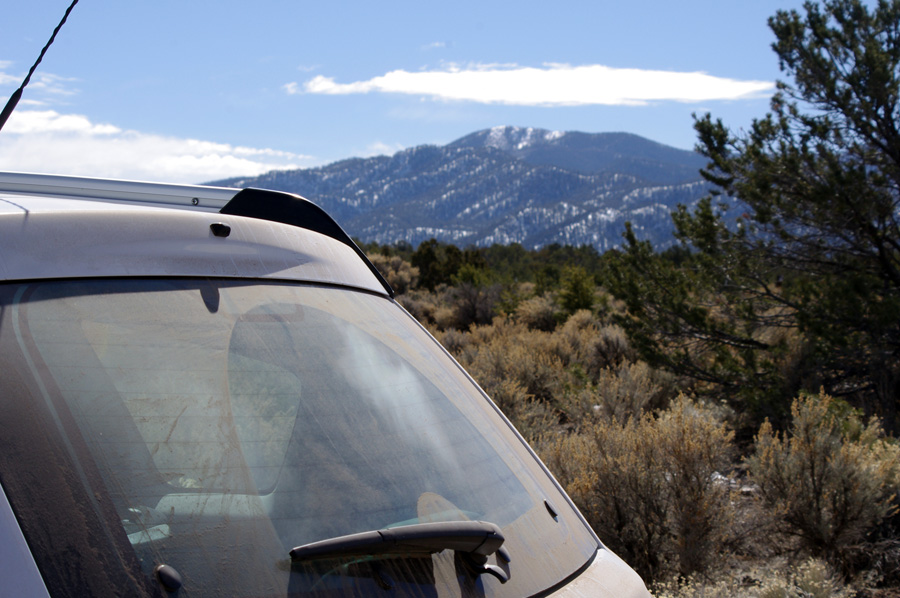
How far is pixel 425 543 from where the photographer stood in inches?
45.1

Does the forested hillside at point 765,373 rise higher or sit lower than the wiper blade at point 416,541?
lower

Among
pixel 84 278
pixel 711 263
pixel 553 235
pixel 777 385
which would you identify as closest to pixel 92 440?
pixel 84 278

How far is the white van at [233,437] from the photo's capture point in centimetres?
97

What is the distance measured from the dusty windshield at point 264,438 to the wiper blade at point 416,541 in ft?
0.07

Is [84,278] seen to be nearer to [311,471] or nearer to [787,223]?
[311,471]

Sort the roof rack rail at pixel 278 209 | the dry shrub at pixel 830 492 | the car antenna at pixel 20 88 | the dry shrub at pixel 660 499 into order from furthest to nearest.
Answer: the dry shrub at pixel 830 492 → the dry shrub at pixel 660 499 → the roof rack rail at pixel 278 209 → the car antenna at pixel 20 88

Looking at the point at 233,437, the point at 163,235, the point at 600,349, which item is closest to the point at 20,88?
the point at 163,235

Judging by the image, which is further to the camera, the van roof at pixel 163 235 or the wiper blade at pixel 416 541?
the van roof at pixel 163 235

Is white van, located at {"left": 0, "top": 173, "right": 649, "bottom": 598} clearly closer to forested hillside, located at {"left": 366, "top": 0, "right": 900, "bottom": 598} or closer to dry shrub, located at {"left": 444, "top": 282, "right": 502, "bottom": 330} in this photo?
forested hillside, located at {"left": 366, "top": 0, "right": 900, "bottom": 598}

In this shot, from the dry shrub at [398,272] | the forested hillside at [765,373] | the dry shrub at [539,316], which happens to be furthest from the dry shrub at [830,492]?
the dry shrub at [398,272]

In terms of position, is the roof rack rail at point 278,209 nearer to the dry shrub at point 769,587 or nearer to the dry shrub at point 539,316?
the dry shrub at point 769,587

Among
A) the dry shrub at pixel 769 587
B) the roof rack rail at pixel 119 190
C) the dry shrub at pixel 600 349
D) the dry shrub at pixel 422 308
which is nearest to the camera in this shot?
the roof rack rail at pixel 119 190

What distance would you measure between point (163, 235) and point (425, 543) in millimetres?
748

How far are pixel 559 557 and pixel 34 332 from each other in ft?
3.32
